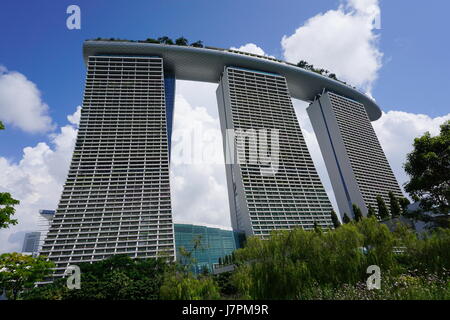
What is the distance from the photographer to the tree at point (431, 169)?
22.3 meters

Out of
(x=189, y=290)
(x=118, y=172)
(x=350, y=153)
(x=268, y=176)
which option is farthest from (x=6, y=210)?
(x=350, y=153)

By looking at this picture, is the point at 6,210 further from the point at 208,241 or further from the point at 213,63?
the point at 213,63

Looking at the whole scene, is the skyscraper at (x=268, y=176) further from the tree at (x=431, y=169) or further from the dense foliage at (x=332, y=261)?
the dense foliage at (x=332, y=261)

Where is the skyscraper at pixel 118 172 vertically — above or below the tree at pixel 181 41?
below

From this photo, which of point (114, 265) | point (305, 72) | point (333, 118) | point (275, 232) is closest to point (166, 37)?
point (305, 72)

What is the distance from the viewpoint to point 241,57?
95.8 metres

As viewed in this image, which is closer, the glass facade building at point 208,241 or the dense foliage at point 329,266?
the dense foliage at point 329,266

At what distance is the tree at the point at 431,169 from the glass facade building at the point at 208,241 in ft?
165

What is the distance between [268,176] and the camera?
259 feet

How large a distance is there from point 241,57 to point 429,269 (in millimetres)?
92085

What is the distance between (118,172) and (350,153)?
3189 inches

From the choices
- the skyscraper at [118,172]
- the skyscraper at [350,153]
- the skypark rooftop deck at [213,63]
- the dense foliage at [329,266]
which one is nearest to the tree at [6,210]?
the dense foliage at [329,266]

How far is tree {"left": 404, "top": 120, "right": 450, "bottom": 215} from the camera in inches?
878
